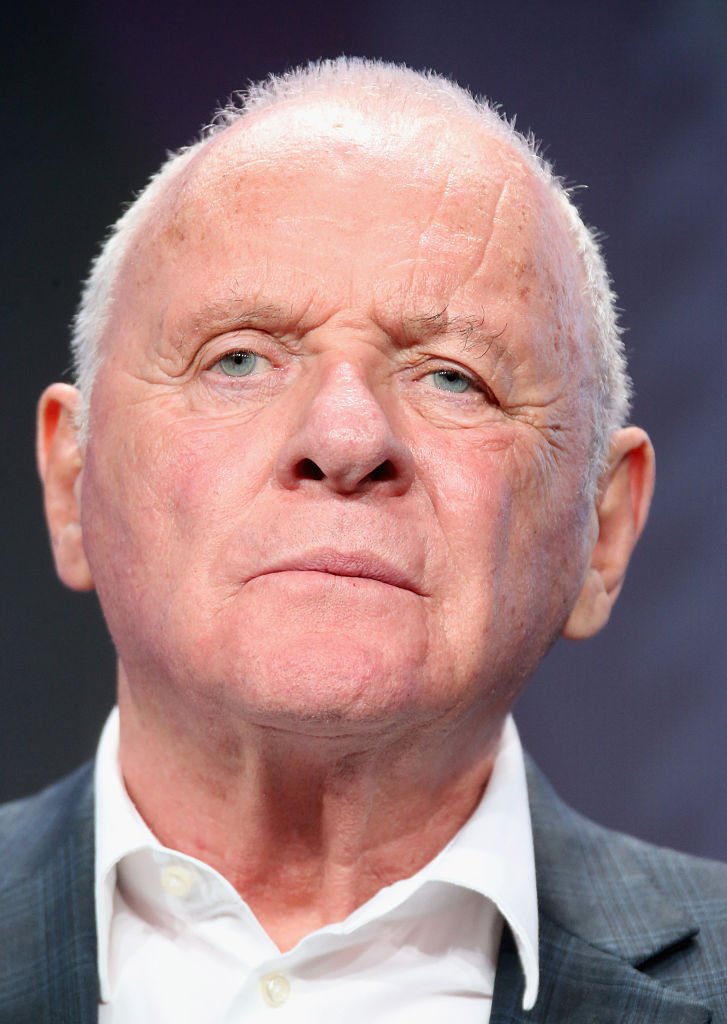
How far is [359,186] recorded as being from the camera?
184 cm

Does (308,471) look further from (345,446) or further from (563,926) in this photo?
(563,926)

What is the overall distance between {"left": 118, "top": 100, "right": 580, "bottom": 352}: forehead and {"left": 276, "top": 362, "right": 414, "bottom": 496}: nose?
0.46ft

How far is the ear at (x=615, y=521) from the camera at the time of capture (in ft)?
7.03

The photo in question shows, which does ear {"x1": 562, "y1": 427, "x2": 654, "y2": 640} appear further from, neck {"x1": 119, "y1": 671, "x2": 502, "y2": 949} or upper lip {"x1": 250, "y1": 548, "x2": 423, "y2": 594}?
upper lip {"x1": 250, "y1": 548, "x2": 423, "y2": 594}

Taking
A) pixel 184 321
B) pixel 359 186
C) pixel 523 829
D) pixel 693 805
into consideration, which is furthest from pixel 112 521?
pixel 693 805

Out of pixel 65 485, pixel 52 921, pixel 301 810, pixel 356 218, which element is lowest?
pixel 52 921

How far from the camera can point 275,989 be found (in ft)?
5.86

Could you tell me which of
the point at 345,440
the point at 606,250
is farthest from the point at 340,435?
the point at 606,250

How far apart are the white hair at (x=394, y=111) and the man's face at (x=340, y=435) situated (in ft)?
0.20

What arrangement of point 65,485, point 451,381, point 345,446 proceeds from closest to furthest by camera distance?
point 345,446 → point 451,381 → point 65,485

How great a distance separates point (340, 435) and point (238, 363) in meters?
0.26

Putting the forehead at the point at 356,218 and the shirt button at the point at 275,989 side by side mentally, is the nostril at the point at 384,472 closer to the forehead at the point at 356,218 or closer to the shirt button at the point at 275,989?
the forehead at the point at 356,218

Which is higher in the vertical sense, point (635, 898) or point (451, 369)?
point (451, 369)

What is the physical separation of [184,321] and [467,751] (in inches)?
29.2
